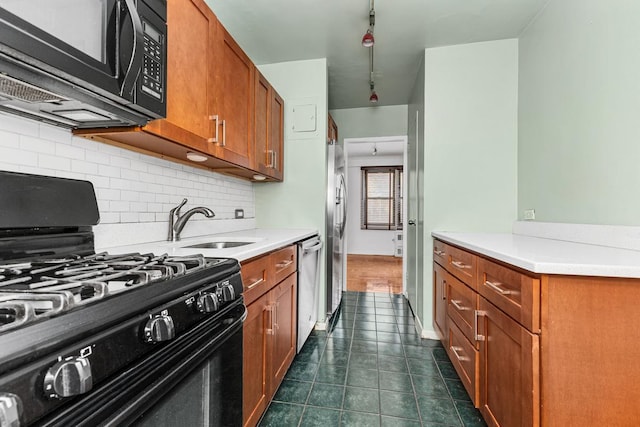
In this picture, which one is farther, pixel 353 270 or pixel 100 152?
pixel 353 270

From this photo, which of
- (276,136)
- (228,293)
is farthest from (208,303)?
(276,136)

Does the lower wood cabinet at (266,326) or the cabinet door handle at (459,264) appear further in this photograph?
the cabinet door handle at (459,264)

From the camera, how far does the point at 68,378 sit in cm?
43

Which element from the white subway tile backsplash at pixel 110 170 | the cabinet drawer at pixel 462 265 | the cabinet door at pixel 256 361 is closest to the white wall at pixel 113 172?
the white subway tile backsplash at pixel 110 170

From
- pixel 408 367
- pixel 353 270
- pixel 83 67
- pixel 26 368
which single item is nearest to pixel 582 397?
pixel 408 367

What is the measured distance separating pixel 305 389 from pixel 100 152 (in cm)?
164

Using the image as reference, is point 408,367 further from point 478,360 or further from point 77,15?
point 77,15

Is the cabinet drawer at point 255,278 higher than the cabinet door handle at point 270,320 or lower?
higher

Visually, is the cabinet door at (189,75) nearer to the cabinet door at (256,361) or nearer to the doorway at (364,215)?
the cabinet door at (256,361)

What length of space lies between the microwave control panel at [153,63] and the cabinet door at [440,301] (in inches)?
78.6

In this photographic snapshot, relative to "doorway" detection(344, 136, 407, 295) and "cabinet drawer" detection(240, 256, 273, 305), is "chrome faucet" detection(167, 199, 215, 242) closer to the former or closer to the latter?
"cabinet drawer" detection(240, 256, 273, 305)

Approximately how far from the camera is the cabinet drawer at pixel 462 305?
1549 mm

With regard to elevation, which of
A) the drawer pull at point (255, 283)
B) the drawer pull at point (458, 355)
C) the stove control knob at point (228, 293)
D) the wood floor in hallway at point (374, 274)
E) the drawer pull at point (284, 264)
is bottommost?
the wood floor in hallway at point (374, 274)

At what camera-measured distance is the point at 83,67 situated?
2.75ft
